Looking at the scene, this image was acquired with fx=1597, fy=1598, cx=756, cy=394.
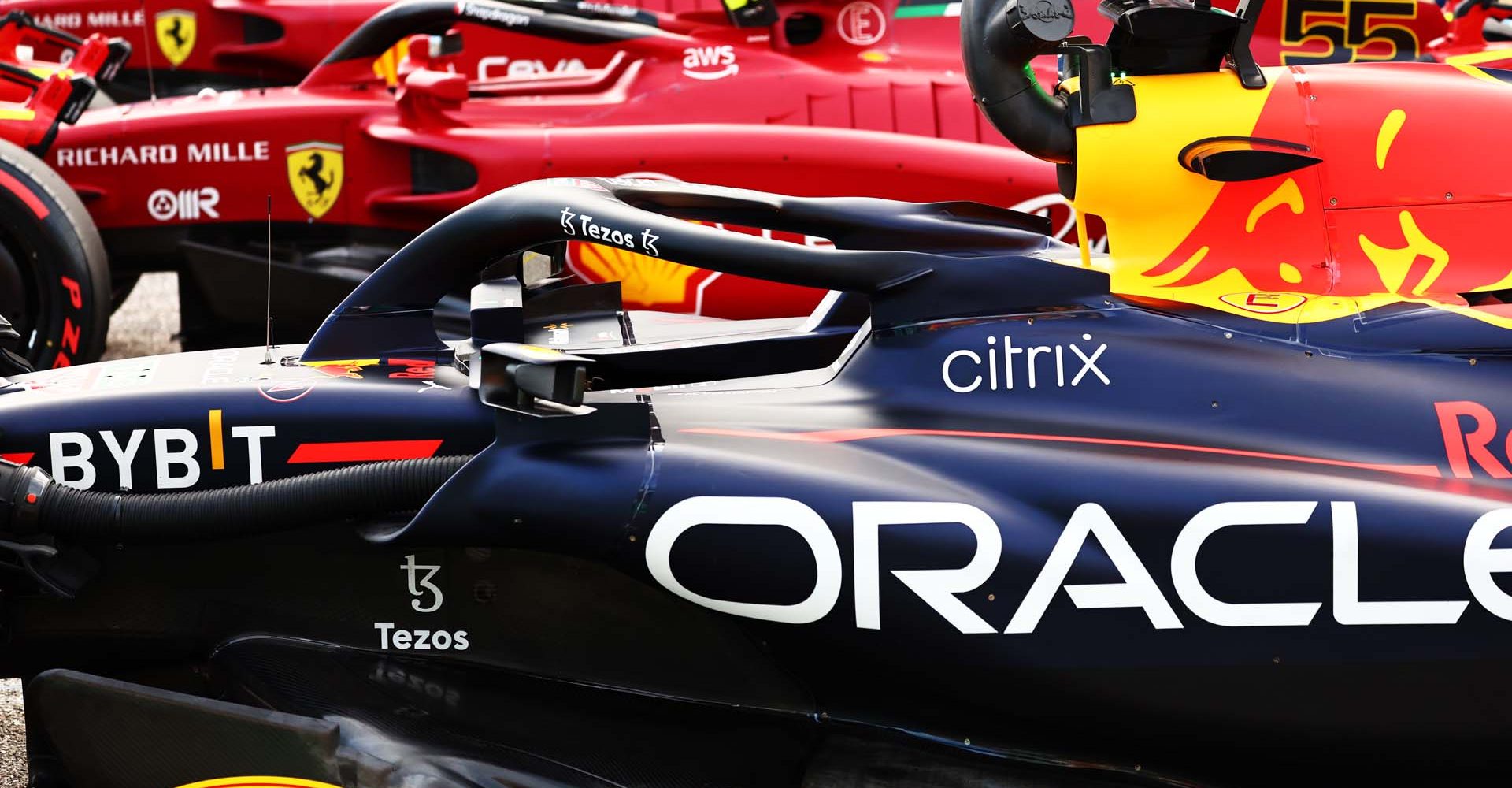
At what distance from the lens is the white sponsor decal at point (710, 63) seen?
568cm

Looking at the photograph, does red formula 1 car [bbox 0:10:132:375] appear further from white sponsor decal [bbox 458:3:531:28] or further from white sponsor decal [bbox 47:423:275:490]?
white sponsor decal [bbox 47:423:275:490]

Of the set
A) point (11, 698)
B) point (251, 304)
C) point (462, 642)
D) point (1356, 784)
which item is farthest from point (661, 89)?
point (1356, 784)

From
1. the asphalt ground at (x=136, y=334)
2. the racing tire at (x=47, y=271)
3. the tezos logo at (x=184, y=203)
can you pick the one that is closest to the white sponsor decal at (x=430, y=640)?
the asphalt ground at (x=136, y=334)

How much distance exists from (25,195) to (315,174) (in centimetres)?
95

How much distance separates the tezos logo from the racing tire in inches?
23.0

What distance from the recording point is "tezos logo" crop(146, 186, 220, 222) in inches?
211

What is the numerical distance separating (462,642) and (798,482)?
24.6 inches

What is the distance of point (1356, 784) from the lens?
2430mm

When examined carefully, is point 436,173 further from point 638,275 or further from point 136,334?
point 136,334

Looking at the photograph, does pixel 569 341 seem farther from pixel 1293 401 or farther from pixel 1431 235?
pixel 1431 235

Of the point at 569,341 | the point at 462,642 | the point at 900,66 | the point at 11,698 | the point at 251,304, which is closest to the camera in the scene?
the point at 462,642

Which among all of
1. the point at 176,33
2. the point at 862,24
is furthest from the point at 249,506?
the point at 176,33

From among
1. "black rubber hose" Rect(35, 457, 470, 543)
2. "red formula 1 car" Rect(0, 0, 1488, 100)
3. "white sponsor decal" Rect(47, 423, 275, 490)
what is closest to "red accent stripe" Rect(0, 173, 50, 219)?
"red formula 1 car" Rect(0, 0, 1488, 100)

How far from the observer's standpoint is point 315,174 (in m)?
5.36
